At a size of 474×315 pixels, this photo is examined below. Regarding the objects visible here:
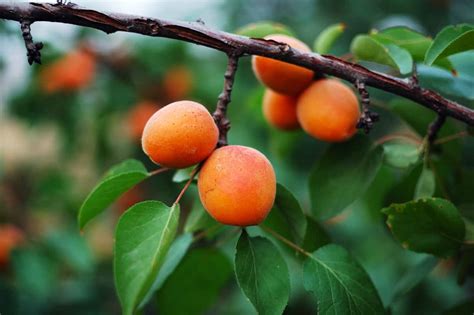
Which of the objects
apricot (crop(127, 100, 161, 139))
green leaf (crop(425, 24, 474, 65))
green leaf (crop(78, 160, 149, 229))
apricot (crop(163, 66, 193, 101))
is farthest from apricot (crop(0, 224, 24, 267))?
green leaf (crop(425, 24, 474, 65))

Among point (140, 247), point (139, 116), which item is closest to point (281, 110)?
point (140, 247)

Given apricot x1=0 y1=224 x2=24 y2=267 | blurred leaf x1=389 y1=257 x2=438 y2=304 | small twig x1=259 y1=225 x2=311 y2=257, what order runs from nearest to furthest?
small twig x1=259 y1=225 x2=311 y2=257 < blurred leaf x1=389 y1=257 x2=438 y2=304 < apricot x1=0 y1=224 x2=24 y2=267

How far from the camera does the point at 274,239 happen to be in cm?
89

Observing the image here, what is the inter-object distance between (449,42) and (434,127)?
0.55 feet

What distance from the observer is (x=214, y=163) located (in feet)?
2.28

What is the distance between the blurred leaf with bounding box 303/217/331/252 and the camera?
0.87 m

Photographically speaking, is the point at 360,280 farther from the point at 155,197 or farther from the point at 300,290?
the point at 155,197

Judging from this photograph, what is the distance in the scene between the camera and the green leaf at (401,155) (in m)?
0.90

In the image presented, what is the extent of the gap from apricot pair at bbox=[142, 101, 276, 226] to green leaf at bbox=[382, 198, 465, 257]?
190 millimetres

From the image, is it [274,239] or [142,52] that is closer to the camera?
[274,239]

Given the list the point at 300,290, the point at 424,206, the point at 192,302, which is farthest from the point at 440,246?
the point at 300,290

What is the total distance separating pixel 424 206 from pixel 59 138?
1.58 metres

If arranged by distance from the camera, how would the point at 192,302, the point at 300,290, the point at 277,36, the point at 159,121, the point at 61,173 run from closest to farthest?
1. the point at 159,121
2. the point at 277,36
3. the point at 192,302
4. the point at 300,290
5. the point at 61,173

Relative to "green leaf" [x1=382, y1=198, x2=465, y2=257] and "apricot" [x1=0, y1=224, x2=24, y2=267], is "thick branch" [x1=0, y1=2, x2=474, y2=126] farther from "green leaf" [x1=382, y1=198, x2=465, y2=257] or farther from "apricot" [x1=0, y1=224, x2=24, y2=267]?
"apricot" [x1=0, y1=224, x2=24, y2=267]
